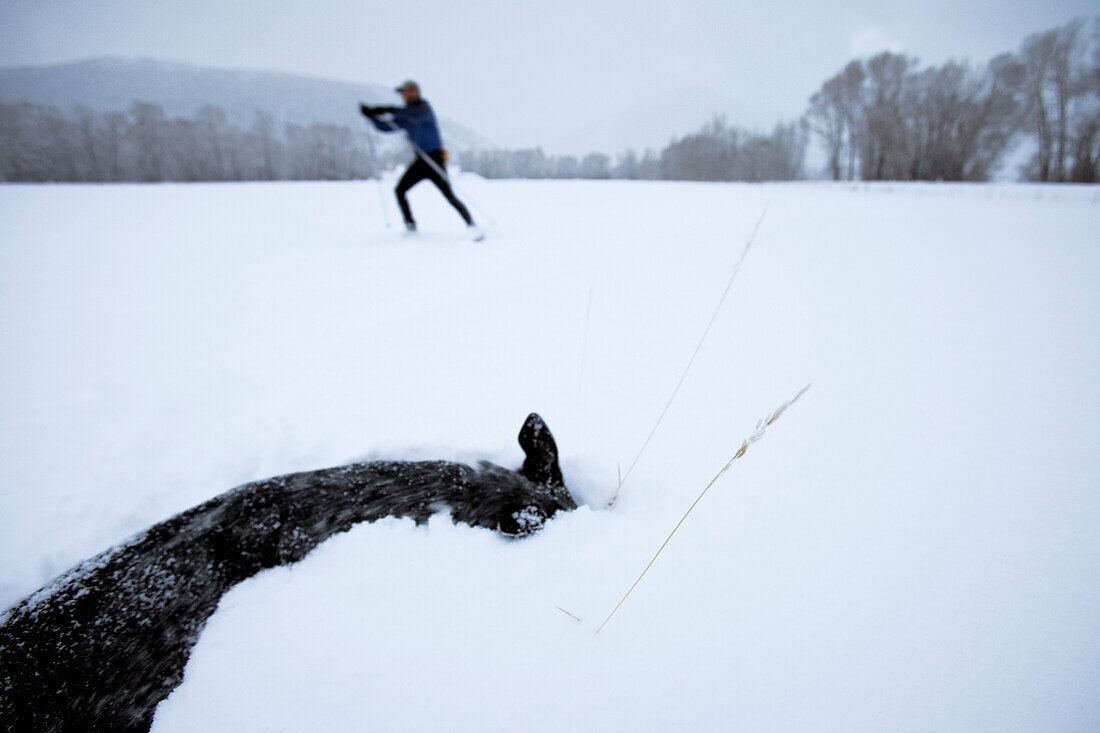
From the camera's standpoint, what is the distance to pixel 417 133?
4.75 meters

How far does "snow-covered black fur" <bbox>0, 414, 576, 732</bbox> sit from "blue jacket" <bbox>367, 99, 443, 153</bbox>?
466 cm

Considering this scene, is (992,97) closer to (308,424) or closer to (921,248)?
(921,248)

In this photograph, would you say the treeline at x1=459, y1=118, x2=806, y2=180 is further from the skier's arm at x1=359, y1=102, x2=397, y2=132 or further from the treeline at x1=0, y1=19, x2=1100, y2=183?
the skier's arm at x1=359, y1=102, x2=397, y2=132

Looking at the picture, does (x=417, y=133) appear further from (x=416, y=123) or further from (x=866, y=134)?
(x=866, y=134)

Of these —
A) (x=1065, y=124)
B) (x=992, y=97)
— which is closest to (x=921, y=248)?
(x=1065, y=124)

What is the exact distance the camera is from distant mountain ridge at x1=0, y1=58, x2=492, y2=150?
77062 millimetres

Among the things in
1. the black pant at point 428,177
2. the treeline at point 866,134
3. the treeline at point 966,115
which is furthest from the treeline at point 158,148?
the treeline at point 966,115

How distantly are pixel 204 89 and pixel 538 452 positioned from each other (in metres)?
136

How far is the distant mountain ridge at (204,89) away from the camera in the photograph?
77.1 m

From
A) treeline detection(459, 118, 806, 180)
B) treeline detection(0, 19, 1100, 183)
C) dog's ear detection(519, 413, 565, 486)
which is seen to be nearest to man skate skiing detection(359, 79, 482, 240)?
dog's ear detection(519, 413, 565, 486)

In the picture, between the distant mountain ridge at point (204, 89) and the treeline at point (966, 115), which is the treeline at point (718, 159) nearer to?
the treeline at point (966, 115)

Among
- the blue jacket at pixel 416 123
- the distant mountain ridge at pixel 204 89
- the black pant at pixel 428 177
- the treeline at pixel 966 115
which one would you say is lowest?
the black pant at pixel 428 177

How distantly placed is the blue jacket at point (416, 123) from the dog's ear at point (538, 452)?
4.56m

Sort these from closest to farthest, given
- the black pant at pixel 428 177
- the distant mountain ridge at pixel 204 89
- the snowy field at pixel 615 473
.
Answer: the snowy field at pixel 615 473
the black pant at pixel 428 177
the distant mountain ridge at pixel 204 89
